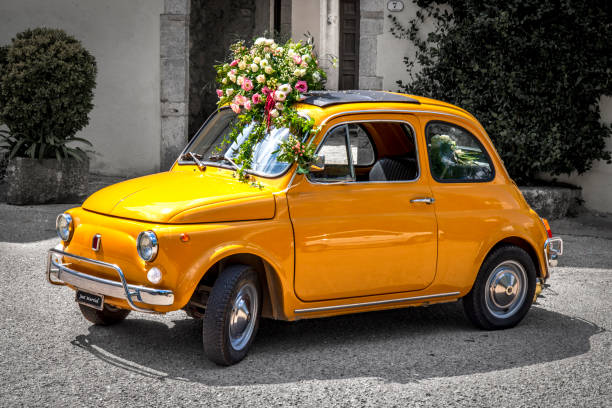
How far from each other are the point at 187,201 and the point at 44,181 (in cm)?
631

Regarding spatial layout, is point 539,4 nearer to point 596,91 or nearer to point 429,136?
point 596,91

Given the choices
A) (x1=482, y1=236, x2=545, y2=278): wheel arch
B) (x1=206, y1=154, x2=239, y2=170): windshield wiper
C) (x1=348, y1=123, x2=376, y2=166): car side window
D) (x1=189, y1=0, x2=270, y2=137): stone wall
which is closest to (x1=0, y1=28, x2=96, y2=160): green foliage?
(x1=189, y1=0, x2=270, y2=137): stone wall

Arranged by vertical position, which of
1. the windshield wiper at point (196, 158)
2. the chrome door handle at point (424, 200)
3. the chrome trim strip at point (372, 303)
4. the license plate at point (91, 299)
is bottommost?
the chrome trim strip at point (372, 303)

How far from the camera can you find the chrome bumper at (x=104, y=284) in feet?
15.5

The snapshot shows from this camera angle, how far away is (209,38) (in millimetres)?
14938

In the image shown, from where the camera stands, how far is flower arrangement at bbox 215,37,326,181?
5.46 m

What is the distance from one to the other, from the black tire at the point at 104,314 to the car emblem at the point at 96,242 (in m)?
0.72

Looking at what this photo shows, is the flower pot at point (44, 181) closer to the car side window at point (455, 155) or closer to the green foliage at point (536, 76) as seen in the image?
the green foliage at point (536, 76)

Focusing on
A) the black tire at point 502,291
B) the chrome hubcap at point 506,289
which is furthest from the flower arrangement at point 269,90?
the chrome hubcap at point 506,289

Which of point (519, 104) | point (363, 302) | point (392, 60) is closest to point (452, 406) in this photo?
point (363, 302)

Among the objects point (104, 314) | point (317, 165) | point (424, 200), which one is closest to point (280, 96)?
point (317, 165)

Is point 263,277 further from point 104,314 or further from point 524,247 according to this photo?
point 524,247

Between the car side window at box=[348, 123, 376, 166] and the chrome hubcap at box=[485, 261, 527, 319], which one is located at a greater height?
the car side window at box=[348, 123, 376, 166]

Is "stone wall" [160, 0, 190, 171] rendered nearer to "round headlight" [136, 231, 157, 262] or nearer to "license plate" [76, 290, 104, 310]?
"license plate" [76, 290, 104, 310]
